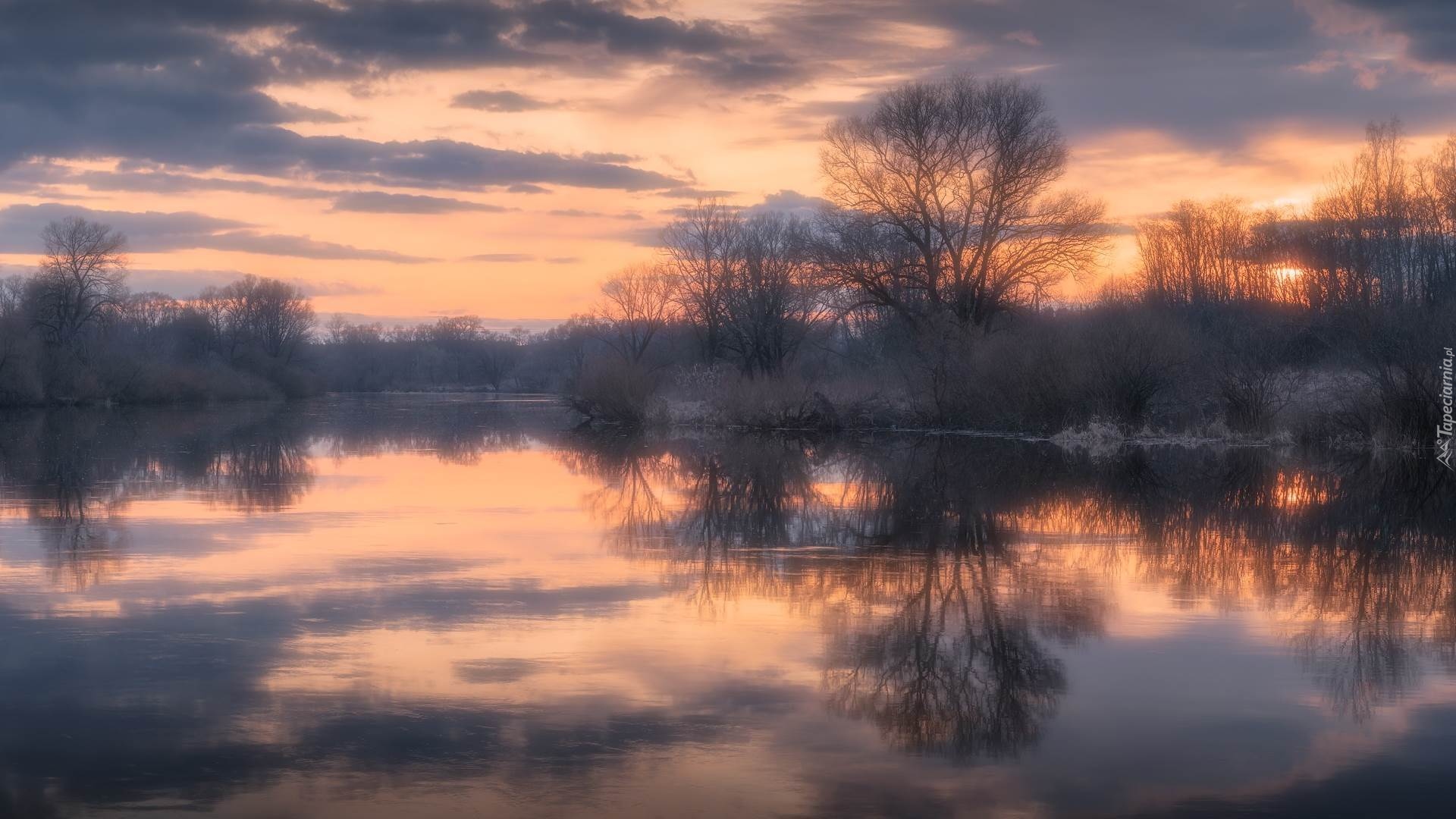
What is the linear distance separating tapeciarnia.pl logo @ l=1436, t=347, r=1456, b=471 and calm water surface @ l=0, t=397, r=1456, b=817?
32.3 feet

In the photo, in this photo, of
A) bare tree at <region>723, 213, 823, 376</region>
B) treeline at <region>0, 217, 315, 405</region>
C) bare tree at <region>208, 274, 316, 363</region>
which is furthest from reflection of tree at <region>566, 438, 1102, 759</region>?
bare tree at <region>208, 274, 316, 363</region>

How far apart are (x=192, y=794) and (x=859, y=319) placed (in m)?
63.7

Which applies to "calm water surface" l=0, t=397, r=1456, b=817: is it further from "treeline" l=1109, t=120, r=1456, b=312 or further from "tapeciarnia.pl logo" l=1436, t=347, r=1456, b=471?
"treeline" l=1109, t=120, r=1456, b=312

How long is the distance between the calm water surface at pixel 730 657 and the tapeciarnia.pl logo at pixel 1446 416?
983 cm

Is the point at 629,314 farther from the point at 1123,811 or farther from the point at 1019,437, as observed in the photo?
the point at 1123,811

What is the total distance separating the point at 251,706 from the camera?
289 inches

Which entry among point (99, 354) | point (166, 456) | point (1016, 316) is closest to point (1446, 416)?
point (1016, 316)

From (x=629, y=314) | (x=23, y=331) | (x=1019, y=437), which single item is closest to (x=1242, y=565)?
(x=1019, y=437)

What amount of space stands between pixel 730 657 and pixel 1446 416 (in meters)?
23.7

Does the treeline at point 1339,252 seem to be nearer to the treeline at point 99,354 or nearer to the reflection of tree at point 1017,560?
the reflection of tree at point 1017,560

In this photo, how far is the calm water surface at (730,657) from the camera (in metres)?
6.02

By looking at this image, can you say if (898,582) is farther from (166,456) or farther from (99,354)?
(99,354)

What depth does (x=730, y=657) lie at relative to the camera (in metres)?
8.57

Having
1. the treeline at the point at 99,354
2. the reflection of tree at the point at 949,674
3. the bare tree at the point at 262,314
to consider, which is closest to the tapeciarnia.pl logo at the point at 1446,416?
the reflection of tree at the point at 949,674
